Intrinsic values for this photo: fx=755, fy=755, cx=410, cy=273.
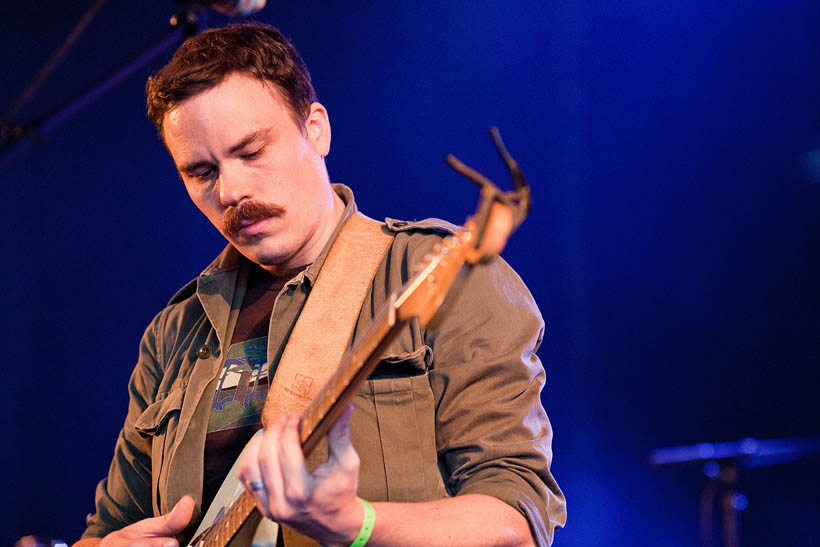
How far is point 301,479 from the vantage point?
1057 millimetres

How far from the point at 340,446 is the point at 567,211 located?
2520mm

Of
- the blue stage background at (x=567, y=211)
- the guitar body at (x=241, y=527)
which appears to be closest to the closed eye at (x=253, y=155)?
the guitar body at (x=241, y=527)

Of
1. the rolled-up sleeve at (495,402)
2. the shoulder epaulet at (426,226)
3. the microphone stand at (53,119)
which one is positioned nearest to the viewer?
the rolled-up sleeve at (495,402)

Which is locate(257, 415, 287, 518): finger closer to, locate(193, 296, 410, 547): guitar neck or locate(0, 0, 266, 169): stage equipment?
locate(193, 296, 410, 547): guitar neck

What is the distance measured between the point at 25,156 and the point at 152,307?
0.91m

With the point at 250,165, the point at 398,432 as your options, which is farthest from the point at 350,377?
the point at 250,165

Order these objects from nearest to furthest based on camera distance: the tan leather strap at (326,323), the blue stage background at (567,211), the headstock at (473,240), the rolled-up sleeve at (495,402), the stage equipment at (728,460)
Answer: the headstock at (473,240) < the rolled-up sleeve at (495,402) < the tan leather strap at (326,323) < the stage equipment at (728,460) < the blue stage background at (567,211)

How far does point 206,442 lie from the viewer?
1.74 metres

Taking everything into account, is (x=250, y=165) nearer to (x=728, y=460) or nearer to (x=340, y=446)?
(x=340, y=446)

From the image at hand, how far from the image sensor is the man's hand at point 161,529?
1.61 metres

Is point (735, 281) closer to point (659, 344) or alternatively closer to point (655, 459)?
point (659, 344)

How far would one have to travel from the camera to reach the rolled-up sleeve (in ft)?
4.55

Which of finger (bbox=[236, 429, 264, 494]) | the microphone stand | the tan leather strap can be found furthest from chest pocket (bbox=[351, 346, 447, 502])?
the microphone stand

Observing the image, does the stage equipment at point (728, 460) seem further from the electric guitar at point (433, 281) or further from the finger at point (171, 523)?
the electric guitar at point (433, 281)
